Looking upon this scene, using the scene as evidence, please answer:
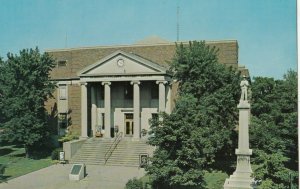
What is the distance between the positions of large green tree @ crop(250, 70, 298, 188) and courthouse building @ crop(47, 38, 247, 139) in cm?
Answer: 840

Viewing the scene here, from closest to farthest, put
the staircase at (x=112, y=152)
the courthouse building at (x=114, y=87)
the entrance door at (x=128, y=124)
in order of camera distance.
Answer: the staircase at (x=112, y=152) < the courthouse building at (x=114, y=87) < the entrance door at (x=128, y=124)

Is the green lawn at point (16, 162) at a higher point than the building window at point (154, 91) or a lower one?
lower

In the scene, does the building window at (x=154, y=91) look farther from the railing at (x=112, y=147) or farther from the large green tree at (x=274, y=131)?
the large green tree at (x=274, y=131)

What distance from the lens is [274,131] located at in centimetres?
1902

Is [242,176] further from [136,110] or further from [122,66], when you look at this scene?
[122,66]

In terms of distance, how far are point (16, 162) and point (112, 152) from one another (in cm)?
660

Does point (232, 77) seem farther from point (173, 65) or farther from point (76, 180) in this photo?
point (76, 180)

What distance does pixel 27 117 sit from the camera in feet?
89.7

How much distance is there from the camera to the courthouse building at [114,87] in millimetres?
30031

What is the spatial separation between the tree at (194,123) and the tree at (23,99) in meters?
10.2

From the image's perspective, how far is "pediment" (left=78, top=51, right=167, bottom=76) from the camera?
29.8 m

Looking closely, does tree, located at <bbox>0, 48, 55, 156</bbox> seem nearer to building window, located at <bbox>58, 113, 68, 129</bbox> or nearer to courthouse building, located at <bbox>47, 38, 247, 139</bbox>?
courthouse building, located at <bbox>47, 38, 247, 139</bbox>

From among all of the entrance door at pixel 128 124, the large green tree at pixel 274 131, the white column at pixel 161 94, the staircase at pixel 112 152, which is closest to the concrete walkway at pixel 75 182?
the staircase at pixel 112 152

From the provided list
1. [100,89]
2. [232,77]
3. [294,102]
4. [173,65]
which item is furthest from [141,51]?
[294,102]
